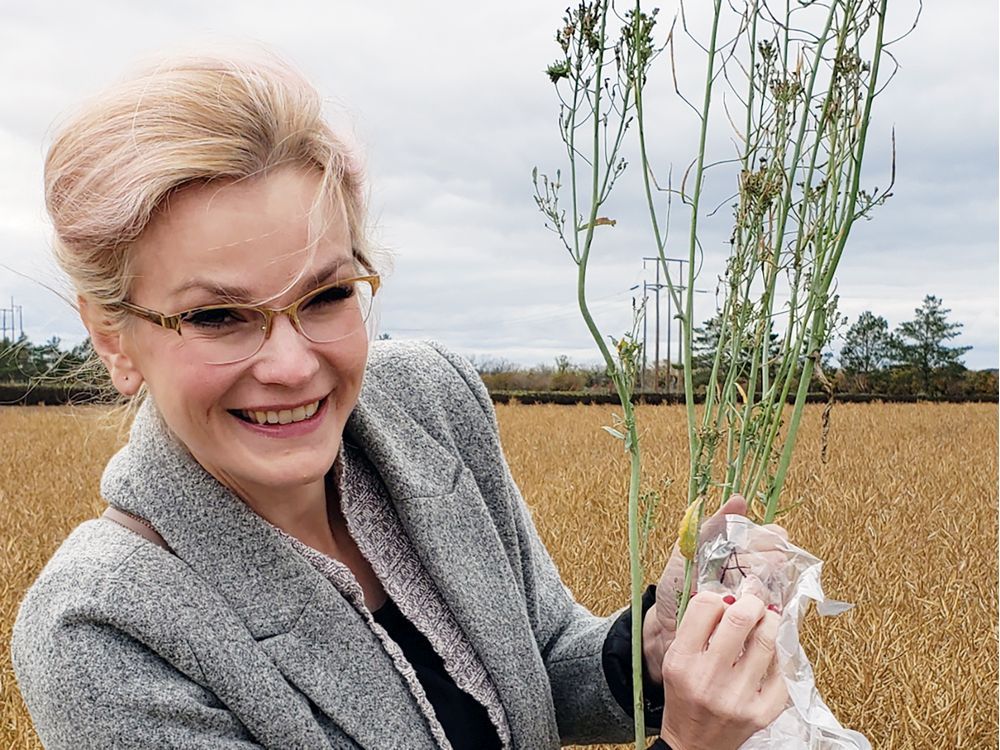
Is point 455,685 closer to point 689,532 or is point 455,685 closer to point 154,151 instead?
point 689,532

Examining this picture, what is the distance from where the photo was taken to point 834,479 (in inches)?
225

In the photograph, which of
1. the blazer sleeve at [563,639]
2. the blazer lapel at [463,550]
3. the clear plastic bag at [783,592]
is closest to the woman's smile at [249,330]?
the blazer lapel at [463,550]

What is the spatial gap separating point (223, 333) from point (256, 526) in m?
0.27

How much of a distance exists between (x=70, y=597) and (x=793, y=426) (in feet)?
2.68

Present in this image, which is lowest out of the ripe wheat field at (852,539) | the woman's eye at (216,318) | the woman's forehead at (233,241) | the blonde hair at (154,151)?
the ripe wheat field at (852,539)

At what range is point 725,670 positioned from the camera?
1070 mm

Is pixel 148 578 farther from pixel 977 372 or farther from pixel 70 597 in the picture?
pixel 977 372

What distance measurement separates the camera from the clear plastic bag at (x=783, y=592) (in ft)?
3.58

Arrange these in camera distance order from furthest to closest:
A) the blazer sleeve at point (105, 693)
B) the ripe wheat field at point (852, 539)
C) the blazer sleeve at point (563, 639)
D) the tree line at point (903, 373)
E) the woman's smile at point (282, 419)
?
the tree line at point (903, 373) < the ripe wheat field at point (852, 539) < the blazer sleeve at point (563, 639) < the woman's smile at point (282, 419) < the blazer sleeve at point (105, 693)

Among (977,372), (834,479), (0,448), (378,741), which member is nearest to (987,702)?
(378,741)

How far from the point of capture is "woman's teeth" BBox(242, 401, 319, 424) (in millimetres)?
1249

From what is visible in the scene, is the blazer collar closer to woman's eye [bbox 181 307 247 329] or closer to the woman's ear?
the woman's ear

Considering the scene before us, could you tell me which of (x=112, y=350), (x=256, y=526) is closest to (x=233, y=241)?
(x=112, y=350)

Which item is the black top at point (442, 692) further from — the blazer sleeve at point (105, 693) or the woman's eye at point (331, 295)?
the woman's eye at point (331, 295)
